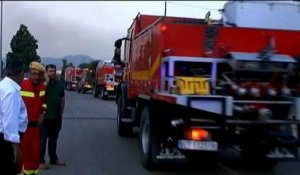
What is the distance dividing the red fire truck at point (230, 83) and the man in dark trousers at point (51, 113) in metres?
1.78

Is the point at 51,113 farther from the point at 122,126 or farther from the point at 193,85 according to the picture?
the point at 122,126

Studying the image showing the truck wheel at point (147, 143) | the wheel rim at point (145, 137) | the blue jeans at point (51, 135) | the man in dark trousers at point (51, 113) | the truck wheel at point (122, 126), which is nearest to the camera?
the truck wheel at point (147, 143)

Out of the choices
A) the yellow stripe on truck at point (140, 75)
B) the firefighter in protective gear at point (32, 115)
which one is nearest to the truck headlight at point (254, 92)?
the yellow stripe on truck at point (140, 75)

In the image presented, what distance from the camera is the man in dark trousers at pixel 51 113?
9945 millimetres

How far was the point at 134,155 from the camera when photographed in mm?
11586

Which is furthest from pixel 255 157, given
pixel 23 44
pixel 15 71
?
pixel 23 44

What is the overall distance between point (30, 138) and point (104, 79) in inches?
1127

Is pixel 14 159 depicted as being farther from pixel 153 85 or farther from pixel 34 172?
pixel 153 85

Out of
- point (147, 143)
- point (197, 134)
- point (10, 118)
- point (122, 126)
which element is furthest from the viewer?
point (122, 126)

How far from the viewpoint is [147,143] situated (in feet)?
32.1

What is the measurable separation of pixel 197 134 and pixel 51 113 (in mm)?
2938

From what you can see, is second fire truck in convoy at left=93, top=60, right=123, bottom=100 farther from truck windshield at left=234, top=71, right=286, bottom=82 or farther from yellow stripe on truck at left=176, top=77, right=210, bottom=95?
yellow stripe on truck at left=176, top=77, right=210, bottom=95

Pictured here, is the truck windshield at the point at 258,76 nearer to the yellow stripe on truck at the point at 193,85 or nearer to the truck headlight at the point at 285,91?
the truck headlight at the point at 285,91

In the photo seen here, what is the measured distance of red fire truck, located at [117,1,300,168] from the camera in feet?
26.5
